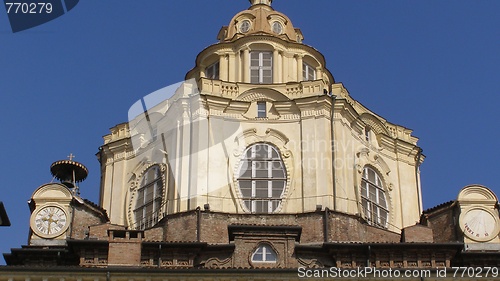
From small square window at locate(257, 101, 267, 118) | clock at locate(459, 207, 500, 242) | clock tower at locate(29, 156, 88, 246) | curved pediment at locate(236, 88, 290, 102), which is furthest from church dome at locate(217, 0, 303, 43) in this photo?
clock at locate(459, 207, 500, 242)

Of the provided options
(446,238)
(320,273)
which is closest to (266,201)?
(446,238)

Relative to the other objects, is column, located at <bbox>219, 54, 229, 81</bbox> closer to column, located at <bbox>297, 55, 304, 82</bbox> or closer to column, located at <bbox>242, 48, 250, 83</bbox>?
column, located at <bbox>242, 48, 250, 83</bbox>

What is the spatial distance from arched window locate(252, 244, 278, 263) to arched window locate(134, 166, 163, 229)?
826cm

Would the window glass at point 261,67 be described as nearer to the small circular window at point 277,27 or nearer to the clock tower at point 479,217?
the small circular window at point 277,27

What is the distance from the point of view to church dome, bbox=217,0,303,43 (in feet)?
235

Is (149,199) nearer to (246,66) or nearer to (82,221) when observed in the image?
(82,221)

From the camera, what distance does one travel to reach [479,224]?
59625 mm

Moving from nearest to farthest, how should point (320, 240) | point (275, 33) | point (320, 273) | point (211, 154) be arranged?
point (320, 273) → point (320, 240) → point (211, 154) → point (275, 33)

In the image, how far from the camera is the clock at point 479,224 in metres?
59.2

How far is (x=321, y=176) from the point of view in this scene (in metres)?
62.3

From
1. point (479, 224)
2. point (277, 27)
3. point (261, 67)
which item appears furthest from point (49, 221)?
point (479, 224)

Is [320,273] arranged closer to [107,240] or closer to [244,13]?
[107,240]

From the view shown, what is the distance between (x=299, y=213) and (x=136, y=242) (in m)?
9.57

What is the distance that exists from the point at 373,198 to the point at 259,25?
42.1 ft
